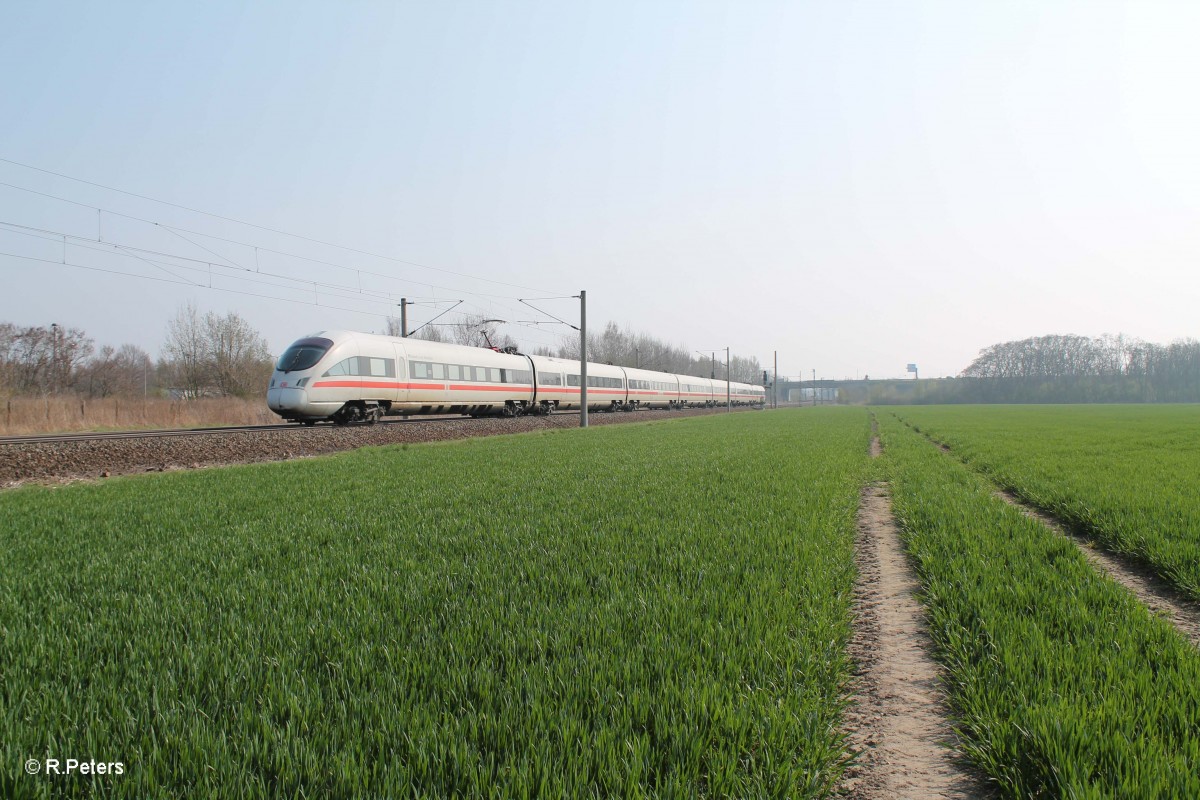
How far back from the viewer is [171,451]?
15102 millimetres

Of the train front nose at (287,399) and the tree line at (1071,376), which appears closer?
the train front nose at (287,399)

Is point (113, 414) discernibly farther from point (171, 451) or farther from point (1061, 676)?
point (1061, 676)

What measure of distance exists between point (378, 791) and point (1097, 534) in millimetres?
8247

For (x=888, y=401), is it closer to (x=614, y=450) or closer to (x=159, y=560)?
(x=614, y=450)

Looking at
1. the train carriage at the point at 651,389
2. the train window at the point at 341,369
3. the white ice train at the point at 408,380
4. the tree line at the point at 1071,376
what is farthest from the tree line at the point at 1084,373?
the train window at the point at 341,369

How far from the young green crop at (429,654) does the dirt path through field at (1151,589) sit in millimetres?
2129

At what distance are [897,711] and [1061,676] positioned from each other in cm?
82

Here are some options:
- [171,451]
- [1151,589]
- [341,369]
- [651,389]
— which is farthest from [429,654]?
[651,389]

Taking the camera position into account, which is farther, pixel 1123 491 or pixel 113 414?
pixel 113 414

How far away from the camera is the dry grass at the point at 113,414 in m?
24.7

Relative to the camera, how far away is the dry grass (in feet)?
81.0

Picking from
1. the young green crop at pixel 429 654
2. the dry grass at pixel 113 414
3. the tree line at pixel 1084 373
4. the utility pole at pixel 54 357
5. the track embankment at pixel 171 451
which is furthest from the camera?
the tree line at pixel 1084 373

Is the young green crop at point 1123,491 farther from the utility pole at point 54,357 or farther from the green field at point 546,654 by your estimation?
the utility pole at point 54,357

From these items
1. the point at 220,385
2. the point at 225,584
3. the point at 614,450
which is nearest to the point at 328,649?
the point at 225,584
